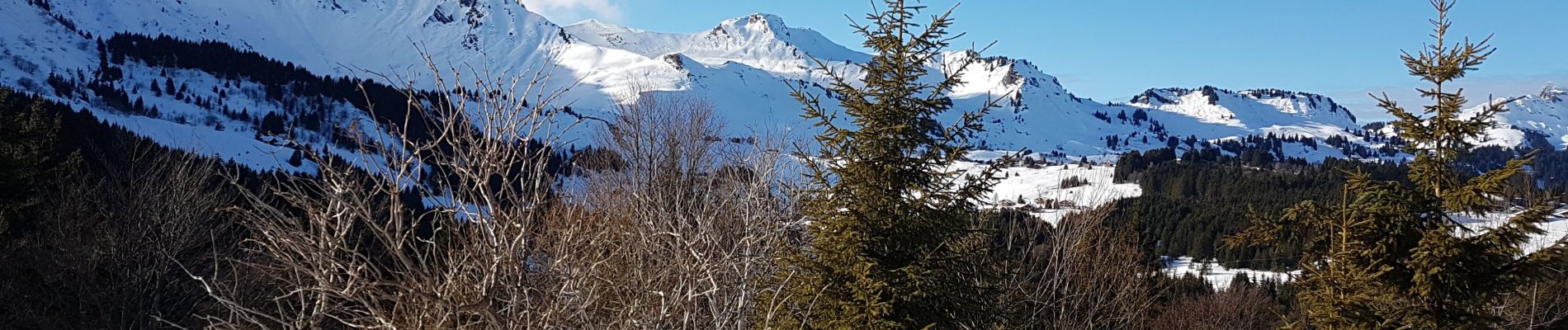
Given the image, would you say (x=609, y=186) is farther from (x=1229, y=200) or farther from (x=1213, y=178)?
(x=1213, y=178)

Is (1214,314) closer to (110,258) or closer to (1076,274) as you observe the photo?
(1076,274)

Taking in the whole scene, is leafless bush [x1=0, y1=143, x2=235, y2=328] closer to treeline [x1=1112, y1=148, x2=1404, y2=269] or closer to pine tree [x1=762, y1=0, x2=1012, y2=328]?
pine tree [x1=762, y1=0, x2=1012, y2=328]

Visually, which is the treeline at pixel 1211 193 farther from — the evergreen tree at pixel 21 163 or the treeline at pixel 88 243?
the evergreen tree at pixel 21 163

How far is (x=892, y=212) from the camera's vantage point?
8.62m

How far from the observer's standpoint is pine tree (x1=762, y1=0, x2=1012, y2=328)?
830 centimetres

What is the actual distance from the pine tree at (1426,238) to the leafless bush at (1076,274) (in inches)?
222

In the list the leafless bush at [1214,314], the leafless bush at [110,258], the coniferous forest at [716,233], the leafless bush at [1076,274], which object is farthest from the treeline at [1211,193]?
the leafless bush at [110,258]

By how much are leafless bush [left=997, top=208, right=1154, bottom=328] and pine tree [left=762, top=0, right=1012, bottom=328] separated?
223 inches

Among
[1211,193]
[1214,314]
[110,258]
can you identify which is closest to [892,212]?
[110,258]

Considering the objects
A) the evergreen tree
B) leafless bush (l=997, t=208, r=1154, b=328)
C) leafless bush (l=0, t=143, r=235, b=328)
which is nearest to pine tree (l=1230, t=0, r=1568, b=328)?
leafless bush (l=997, t=208, r=1154, b=328)

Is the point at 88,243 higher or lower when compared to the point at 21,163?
lower

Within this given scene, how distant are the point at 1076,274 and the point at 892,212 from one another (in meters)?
10.8

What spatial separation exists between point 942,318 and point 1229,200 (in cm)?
13119

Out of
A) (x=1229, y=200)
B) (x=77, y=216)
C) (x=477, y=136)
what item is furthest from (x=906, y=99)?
(x=1229, y=200)
